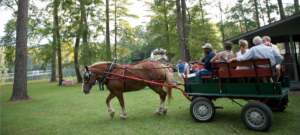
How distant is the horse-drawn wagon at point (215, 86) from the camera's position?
3811 millimetres

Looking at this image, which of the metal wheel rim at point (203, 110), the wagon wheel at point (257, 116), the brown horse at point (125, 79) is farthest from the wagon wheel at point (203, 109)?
the brown horse at point (125, 79)

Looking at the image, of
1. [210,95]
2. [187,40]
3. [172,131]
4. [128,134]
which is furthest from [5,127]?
[187,40]

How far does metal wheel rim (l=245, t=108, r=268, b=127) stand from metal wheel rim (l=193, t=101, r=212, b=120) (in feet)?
2.93

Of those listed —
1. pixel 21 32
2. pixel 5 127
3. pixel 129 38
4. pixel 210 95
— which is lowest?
pixel 5 127

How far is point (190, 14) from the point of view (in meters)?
26.1

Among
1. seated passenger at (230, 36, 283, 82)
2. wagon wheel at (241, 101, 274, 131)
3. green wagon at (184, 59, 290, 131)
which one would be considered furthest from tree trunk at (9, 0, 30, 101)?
wagon wheel at (241, 101, 274, 131)

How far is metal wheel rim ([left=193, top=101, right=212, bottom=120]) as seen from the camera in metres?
4.63

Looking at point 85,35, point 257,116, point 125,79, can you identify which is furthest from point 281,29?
point 85,35

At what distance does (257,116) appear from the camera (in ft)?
12.7

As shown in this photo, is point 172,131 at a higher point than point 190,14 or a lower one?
lower

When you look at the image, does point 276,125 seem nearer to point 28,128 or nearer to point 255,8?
point 28,128

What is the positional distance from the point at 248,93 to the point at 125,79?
3.47 metres

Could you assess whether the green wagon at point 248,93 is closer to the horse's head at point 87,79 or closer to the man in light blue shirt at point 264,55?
the man in light blue shirt at point 264,55

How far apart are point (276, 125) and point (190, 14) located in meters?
23.9
